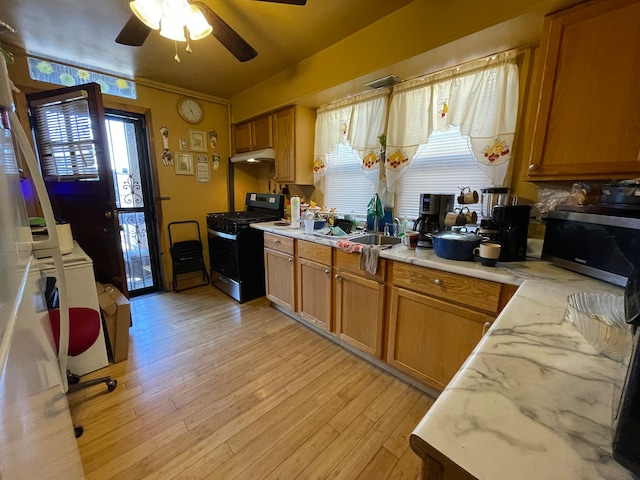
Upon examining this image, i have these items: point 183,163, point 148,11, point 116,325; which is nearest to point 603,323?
point 148,11

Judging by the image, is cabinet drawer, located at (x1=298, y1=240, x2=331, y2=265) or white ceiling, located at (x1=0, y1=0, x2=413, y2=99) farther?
cabinet drawer, located at (x1=298, y1=240, x2=331, y2=265)

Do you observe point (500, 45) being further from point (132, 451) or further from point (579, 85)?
point (132, 451)

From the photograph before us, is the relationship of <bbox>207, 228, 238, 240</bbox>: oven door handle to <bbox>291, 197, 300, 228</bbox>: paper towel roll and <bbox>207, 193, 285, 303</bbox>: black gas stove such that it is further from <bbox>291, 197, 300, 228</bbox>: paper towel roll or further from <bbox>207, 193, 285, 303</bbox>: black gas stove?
<bbox>291, 197, 300, 228</bbox>: paper towel roll

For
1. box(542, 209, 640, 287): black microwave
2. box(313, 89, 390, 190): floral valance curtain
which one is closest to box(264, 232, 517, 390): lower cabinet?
box(542, 209, 640, 287): black microwave

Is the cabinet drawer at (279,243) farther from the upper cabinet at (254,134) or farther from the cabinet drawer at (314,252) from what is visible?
the upper cabinet at (254,134)

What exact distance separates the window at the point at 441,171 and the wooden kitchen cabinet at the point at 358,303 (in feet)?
2.55

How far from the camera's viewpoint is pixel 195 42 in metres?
2.09

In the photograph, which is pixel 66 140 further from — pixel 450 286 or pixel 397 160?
pixel 450 286

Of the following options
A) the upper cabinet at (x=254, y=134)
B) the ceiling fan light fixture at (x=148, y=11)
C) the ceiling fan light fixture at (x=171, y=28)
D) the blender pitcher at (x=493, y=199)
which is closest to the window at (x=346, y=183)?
the upper cabinet at (x=254, y=134)

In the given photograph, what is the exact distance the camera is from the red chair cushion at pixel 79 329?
54.8 inches

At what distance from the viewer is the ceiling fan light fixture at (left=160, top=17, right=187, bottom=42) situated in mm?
1358

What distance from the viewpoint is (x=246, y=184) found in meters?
3.79

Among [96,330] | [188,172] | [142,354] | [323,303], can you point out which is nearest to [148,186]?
[188,172]

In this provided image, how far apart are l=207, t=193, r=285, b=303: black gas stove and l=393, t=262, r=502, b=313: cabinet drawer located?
175 centimetres
